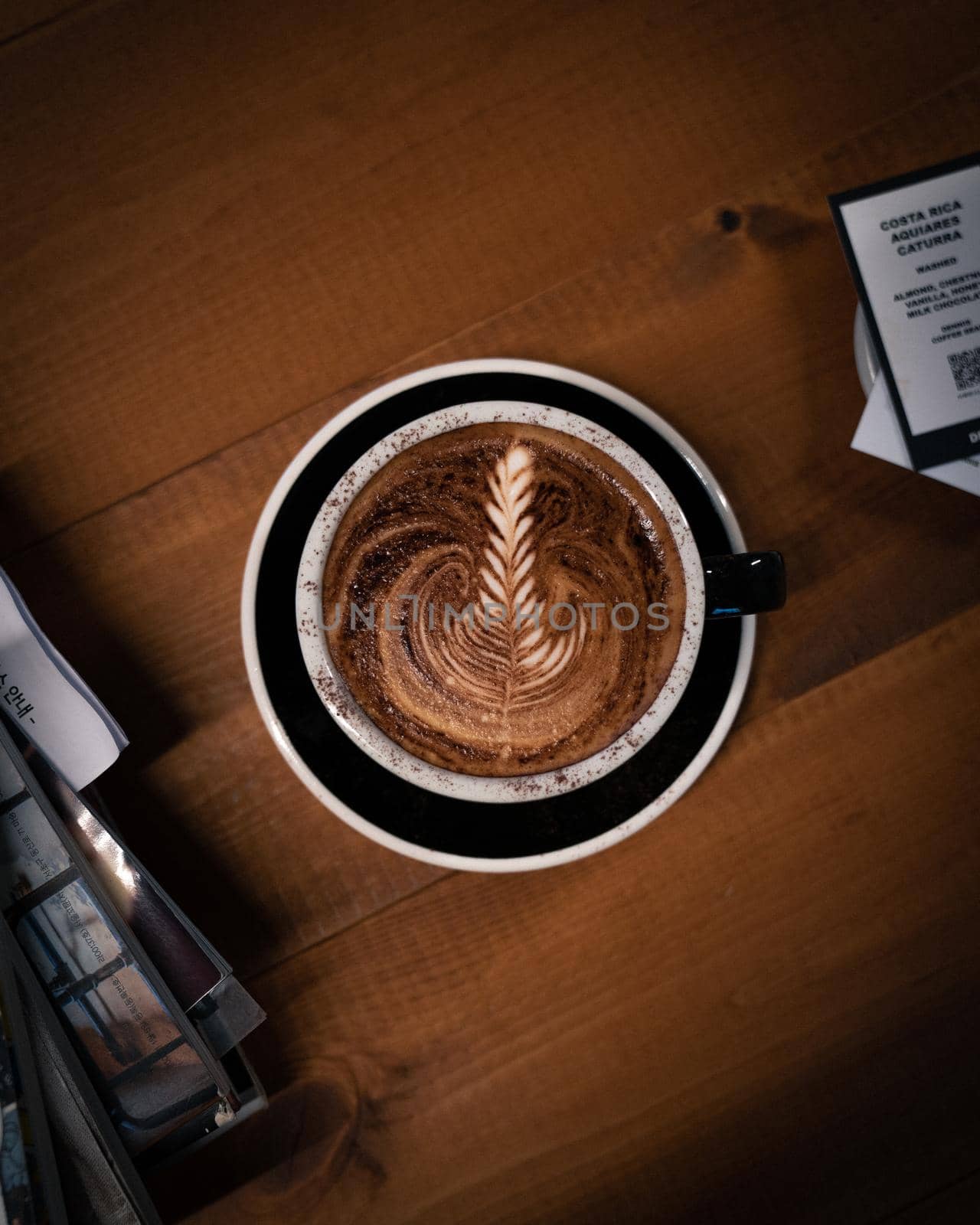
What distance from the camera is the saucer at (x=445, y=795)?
83 cm

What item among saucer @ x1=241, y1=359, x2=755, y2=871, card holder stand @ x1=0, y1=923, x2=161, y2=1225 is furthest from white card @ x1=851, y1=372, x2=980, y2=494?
card holder stand @ x1=0, y1=923, x2=161, y2=1225

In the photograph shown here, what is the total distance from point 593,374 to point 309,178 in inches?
17.0

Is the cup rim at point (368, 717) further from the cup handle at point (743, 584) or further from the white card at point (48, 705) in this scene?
the white card at point (48, 705)

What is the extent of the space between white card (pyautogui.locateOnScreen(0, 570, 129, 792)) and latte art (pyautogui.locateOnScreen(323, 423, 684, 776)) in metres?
0.30

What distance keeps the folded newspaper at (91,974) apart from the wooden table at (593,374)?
71 millimetres

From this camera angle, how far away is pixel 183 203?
938 mm

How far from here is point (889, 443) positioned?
859 millimetres

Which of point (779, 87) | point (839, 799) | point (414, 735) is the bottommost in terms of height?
point (839, 799)

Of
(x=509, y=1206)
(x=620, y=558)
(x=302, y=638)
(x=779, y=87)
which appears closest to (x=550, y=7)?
(x=779, y=87)

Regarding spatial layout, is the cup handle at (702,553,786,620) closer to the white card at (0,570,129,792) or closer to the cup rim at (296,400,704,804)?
the cup rim at (296,400,704,804)

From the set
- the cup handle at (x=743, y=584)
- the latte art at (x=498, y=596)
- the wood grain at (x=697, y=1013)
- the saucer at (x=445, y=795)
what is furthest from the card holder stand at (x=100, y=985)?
the cup handle at (x=743, y=584)

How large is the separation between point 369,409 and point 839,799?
0.74m

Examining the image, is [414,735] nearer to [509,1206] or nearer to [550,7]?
[509,1206]

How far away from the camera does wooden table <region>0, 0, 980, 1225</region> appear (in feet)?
3.01
